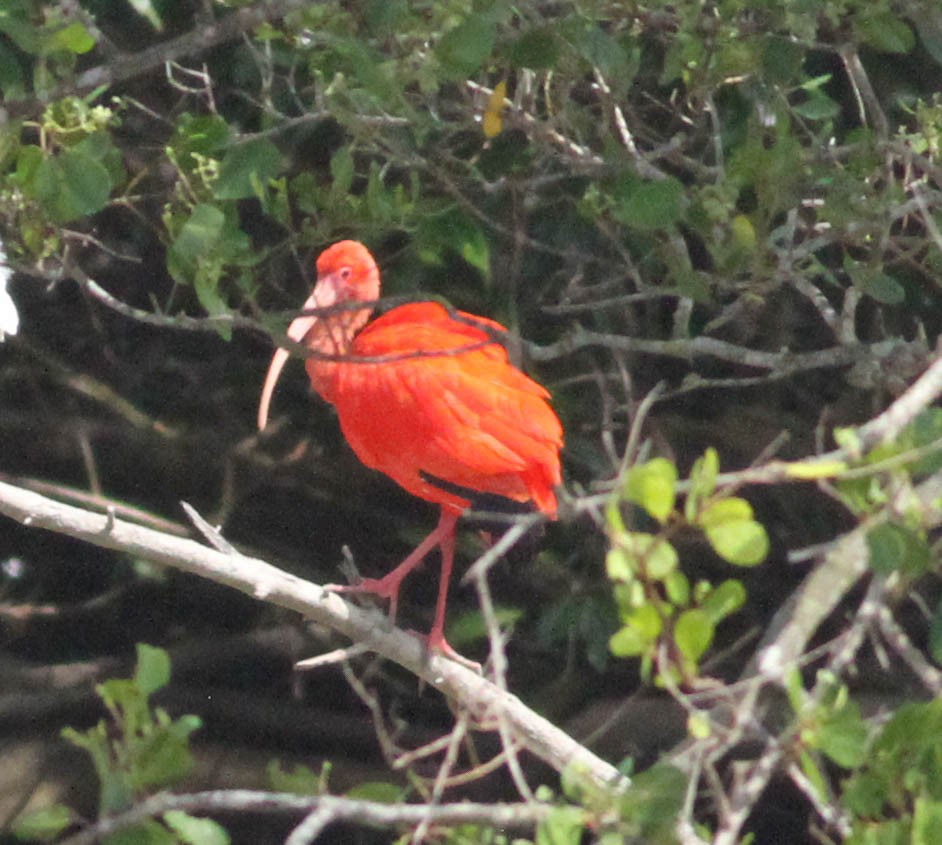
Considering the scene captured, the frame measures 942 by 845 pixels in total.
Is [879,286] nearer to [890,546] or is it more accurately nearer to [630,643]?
[890,546]

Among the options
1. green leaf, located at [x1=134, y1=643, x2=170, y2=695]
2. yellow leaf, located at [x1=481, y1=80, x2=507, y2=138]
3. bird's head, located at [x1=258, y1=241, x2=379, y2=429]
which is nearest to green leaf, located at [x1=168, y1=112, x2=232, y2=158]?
yellow leaf, located at [x1=481, y1=80, x2=507, y2=138]

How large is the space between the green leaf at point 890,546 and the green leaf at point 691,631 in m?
0.17

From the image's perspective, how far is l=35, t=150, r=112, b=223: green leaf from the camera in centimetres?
271

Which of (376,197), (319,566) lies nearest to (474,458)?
(376,197)

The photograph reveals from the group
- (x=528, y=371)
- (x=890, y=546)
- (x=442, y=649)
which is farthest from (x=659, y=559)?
(x=528, y=371)

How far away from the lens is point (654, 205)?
8.84 ft

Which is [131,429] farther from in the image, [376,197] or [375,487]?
[376,197]

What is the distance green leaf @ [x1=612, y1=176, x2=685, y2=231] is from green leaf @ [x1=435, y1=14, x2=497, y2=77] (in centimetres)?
35

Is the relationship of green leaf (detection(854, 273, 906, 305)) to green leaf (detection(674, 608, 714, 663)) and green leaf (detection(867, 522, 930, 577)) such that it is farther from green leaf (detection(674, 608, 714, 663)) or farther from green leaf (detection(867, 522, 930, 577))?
green leaf (detection(674, 608, 714, 663))

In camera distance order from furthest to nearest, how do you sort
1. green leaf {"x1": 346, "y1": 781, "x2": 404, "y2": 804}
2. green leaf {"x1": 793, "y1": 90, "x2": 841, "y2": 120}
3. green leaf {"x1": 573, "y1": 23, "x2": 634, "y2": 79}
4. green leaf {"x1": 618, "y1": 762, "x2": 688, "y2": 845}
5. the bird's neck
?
the bird's neck < green leaf {"x1": 793, "y1": 90, "x2": 841, "y2": 120} < green leaf {"x1": 573, "y1": 23, "x2": 634, "y2": 79} < green leaf {"x1": 346, "y1": 781, "x2": 404, "y2": 804} < green leaf {"x1": 618, "y1": 762, "x2": 688, "y2": 845}

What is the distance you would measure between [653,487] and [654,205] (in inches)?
45.3

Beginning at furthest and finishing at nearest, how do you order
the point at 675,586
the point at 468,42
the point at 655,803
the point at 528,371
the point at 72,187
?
the point at 528,371
the point at 72,187
the point at 468,42
the point at 655,803
the point at 675,586

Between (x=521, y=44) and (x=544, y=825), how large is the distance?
1.21 metres

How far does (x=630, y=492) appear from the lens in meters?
1.61
